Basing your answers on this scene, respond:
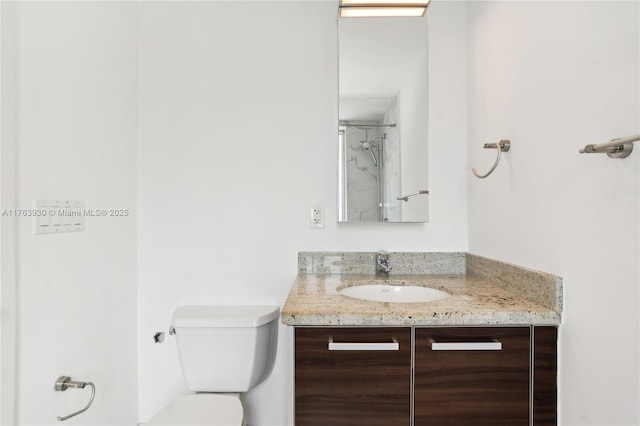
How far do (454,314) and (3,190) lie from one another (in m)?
1.27

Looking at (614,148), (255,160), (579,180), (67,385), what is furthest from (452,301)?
(67,385)

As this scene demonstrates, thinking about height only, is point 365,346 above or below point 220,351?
above

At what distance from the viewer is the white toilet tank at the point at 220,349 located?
1.53 m

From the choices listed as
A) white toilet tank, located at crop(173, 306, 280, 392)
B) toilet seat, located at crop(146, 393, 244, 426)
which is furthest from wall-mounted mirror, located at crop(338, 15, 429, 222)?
toilet seat, located at crop(146, 393, 244, 426)

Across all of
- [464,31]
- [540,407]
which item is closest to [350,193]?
[464,31]

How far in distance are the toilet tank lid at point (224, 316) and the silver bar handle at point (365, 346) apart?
0.58 meters

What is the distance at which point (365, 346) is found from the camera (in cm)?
104

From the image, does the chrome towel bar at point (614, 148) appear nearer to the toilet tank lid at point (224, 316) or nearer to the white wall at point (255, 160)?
the white wall at point (255, 160)

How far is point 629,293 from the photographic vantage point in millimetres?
815

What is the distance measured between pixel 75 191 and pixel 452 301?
134cm

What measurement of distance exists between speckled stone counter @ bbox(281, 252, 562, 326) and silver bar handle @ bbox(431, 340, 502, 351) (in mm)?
59

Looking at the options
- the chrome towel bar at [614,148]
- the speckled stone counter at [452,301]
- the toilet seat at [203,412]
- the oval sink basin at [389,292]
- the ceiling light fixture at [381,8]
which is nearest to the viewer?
the chrome towel bar at [614,148]

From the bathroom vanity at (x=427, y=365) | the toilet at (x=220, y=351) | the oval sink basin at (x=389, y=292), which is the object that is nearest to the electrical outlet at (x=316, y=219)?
the oval sink basin at (x=389, y=292)

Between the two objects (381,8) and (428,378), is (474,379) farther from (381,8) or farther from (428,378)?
(381,8)
